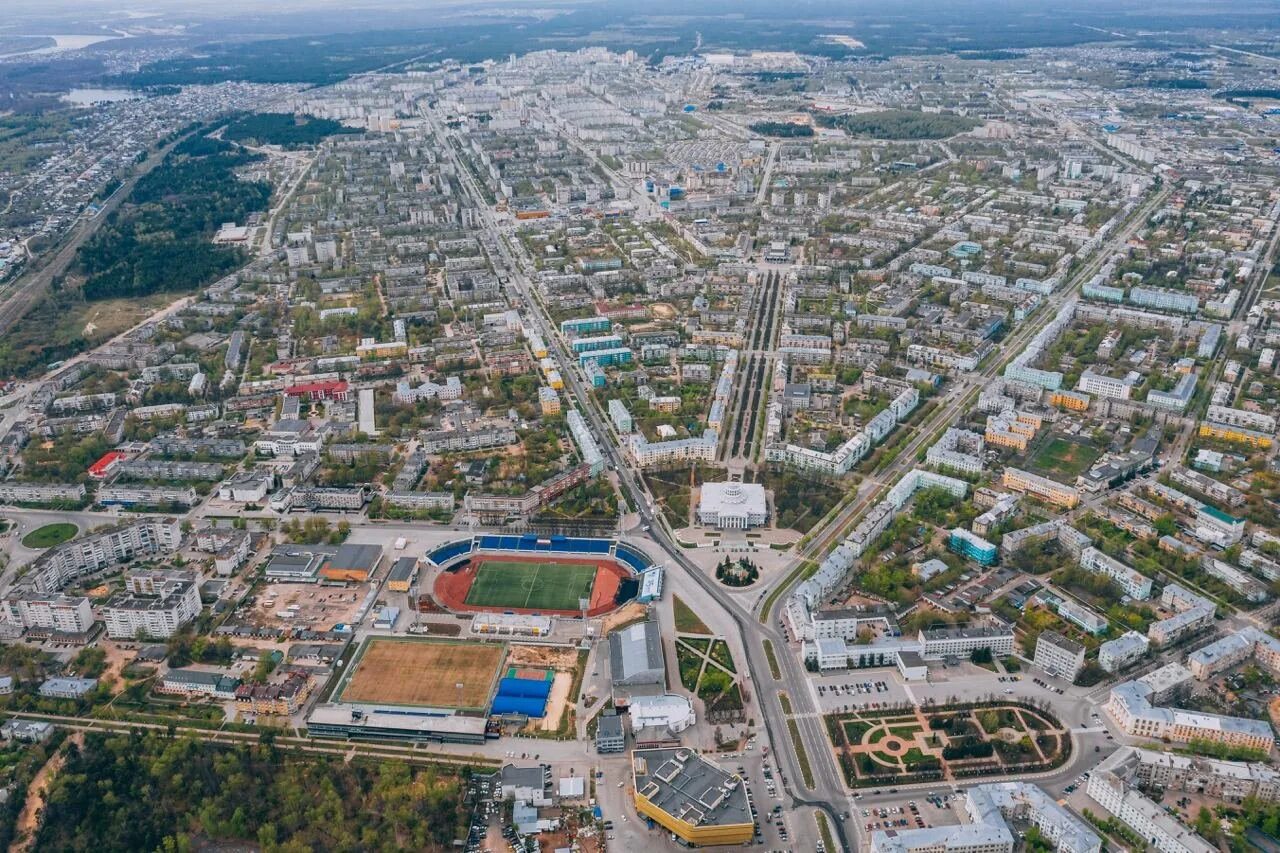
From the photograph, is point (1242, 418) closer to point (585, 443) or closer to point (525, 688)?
point (585, 443)

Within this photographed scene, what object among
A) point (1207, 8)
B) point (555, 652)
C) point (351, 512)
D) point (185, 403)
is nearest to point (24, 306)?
point (185, 403)

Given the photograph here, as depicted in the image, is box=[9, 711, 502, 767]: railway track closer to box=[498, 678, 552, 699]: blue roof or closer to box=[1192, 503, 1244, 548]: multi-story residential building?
box=[498, 678, 552, 699]: blue roof

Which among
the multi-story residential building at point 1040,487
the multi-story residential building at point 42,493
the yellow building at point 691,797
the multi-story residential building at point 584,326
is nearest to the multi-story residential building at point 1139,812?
the yellow building at point 691,797

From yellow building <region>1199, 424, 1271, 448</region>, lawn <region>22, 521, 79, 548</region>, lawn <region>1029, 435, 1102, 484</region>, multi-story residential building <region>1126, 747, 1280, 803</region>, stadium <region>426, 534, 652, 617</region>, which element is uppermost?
yellow building <region>1199, 424, 1271, 448</region>

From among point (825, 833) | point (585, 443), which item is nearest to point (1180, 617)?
point (825, 833)

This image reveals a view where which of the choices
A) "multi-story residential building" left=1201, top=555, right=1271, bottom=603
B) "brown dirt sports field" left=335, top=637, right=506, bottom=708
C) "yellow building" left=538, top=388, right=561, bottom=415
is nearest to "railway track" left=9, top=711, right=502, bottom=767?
"brown dirt sports field" left=335, top=637, right=506, bottom=708

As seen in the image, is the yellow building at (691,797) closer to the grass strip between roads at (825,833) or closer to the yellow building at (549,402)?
the grass strip between roads at (825,833)

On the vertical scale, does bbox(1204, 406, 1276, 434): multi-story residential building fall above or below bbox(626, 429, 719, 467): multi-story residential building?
above

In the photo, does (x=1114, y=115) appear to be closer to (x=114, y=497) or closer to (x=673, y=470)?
(x=673, y=470)
